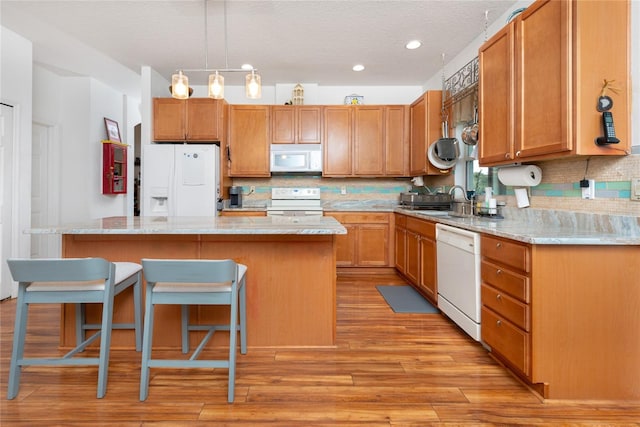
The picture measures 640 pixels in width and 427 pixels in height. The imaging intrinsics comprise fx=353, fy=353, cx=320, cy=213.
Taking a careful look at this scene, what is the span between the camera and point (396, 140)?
4828 millimetres

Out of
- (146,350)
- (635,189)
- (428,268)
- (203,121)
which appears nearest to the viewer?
(146,350)

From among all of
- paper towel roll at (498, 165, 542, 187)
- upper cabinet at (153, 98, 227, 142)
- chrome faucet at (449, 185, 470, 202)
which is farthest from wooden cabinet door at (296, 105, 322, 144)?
paper towel roll at (498, 165, 542, 187)

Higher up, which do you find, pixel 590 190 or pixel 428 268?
pixel 590 190

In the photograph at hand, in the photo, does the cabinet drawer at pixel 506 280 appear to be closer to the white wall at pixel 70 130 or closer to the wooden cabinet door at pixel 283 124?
the wooden cabinet door at pixel 283 124

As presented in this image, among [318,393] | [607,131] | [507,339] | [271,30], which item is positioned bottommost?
[318,393]

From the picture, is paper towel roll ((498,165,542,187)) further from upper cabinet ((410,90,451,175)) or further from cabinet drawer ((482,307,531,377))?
upper cabinet ((410,90,451,175))

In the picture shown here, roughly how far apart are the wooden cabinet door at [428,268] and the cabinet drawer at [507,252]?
0.92m

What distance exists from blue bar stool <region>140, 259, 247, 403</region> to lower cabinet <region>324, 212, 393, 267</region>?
2881 mm

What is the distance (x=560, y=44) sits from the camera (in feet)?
6.40

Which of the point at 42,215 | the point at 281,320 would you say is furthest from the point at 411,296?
the point at 42,215

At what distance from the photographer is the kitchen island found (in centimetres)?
231

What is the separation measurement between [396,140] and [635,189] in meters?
3.14

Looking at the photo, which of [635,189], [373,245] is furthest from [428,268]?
[635,189]

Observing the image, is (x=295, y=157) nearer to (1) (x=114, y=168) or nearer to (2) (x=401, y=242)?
(2) (x=401, y=242)
